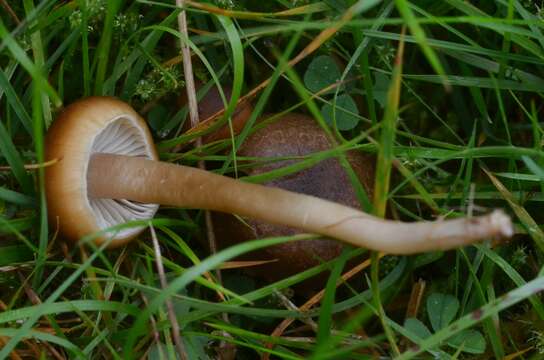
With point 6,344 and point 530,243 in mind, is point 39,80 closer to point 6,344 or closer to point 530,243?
point 6,344

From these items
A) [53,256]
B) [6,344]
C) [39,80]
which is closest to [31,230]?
[53,256]

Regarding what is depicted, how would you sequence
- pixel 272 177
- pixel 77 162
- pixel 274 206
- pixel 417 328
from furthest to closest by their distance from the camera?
pixel 417 328 < pixel 272 177 < pixel 77 162 < pixel 274 206

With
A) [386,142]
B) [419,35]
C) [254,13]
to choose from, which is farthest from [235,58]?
[419,35]

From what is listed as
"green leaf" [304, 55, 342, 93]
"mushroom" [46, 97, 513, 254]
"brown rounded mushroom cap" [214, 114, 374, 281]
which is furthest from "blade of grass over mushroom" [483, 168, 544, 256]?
"mushroom" [46, 97, 513, 254]

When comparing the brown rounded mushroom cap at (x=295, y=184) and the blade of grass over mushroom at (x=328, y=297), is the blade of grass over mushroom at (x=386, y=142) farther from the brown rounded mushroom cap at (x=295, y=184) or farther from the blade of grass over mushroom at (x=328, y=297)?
the brown rounded mushroom cap at (x=295, y=184)

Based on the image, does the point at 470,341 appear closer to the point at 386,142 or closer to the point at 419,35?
the point at 386,142

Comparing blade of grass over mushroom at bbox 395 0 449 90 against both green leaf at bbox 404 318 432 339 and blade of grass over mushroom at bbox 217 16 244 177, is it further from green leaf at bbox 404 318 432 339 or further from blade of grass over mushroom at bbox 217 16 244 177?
green leaf at bbox 404 318 432 339
